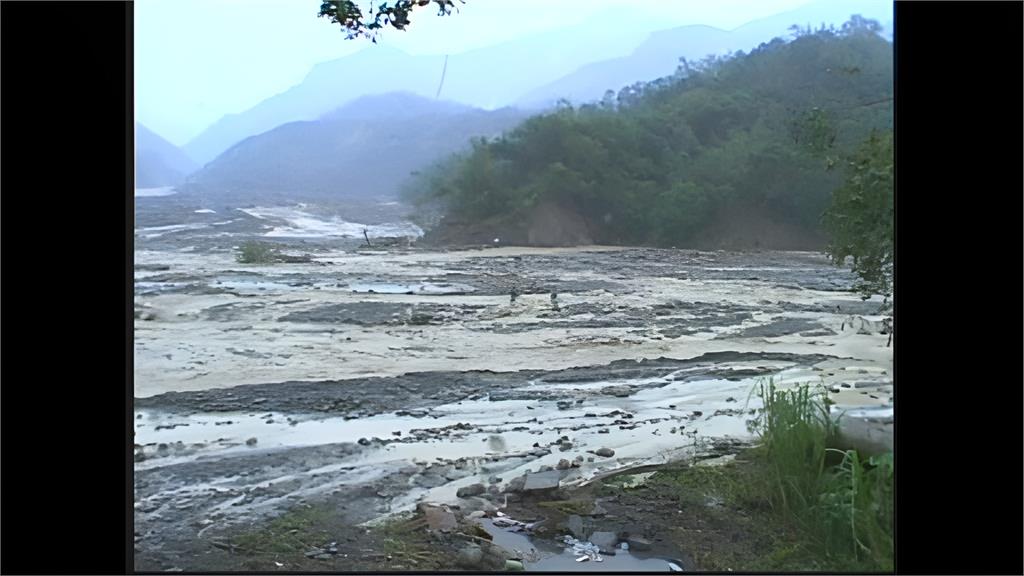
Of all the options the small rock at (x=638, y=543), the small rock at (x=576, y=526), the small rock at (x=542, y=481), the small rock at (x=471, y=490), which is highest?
the small rock at (x=542, y=481)

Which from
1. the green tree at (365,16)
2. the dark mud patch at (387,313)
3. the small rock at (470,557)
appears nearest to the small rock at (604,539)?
the small rock at (470,557)

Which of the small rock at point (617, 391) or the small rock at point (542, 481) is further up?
the small rock at point (617, 391)

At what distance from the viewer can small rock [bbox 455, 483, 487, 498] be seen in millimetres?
1847

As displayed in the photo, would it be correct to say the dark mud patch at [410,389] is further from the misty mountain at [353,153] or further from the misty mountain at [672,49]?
the misty mountain at [672,49]

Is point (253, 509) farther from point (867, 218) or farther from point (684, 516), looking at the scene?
point (867, 218)

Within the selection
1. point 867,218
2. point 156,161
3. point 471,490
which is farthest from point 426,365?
point 867,218

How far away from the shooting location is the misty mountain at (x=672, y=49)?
6.40ft

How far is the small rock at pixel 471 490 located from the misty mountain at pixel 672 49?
83 cm

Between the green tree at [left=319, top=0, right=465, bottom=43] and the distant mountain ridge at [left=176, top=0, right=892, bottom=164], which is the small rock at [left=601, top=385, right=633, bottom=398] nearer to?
the distant mountain ridge at [left=176, top=0, right=892, bottom=164]

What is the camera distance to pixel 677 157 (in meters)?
1.98

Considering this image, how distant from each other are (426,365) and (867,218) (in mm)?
980
